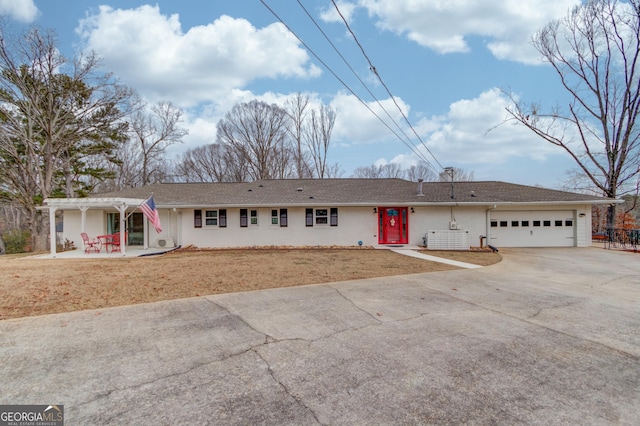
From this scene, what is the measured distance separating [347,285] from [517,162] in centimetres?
1884

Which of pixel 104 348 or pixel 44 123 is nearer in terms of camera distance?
pixel 104 348

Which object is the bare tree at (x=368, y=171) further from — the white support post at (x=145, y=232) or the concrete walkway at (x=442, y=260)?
the white support post at (x=145, y=232)

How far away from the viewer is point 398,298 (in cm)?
612

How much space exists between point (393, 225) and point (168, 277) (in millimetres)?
11087

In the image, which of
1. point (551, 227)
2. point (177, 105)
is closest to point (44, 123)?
point (177, 105)

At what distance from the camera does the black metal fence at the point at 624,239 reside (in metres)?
15.3

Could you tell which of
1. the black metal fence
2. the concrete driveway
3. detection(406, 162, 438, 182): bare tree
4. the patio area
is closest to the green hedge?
the patio area

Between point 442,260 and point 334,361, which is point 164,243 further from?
point 334,361

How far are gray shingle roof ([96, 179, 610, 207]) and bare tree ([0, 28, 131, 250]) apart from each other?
5.97 meters

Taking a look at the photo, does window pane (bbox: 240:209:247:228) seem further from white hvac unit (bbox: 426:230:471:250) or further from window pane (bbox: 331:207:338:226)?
white hvac unit (bbox: 426:230:471:250)

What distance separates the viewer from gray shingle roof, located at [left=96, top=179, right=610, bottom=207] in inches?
601

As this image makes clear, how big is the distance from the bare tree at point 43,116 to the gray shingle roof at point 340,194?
19.6ft

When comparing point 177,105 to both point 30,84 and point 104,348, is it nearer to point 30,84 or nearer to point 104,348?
point 30,84

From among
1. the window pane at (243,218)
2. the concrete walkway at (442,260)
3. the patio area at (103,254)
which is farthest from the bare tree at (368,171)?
the patio area at (103,254)
